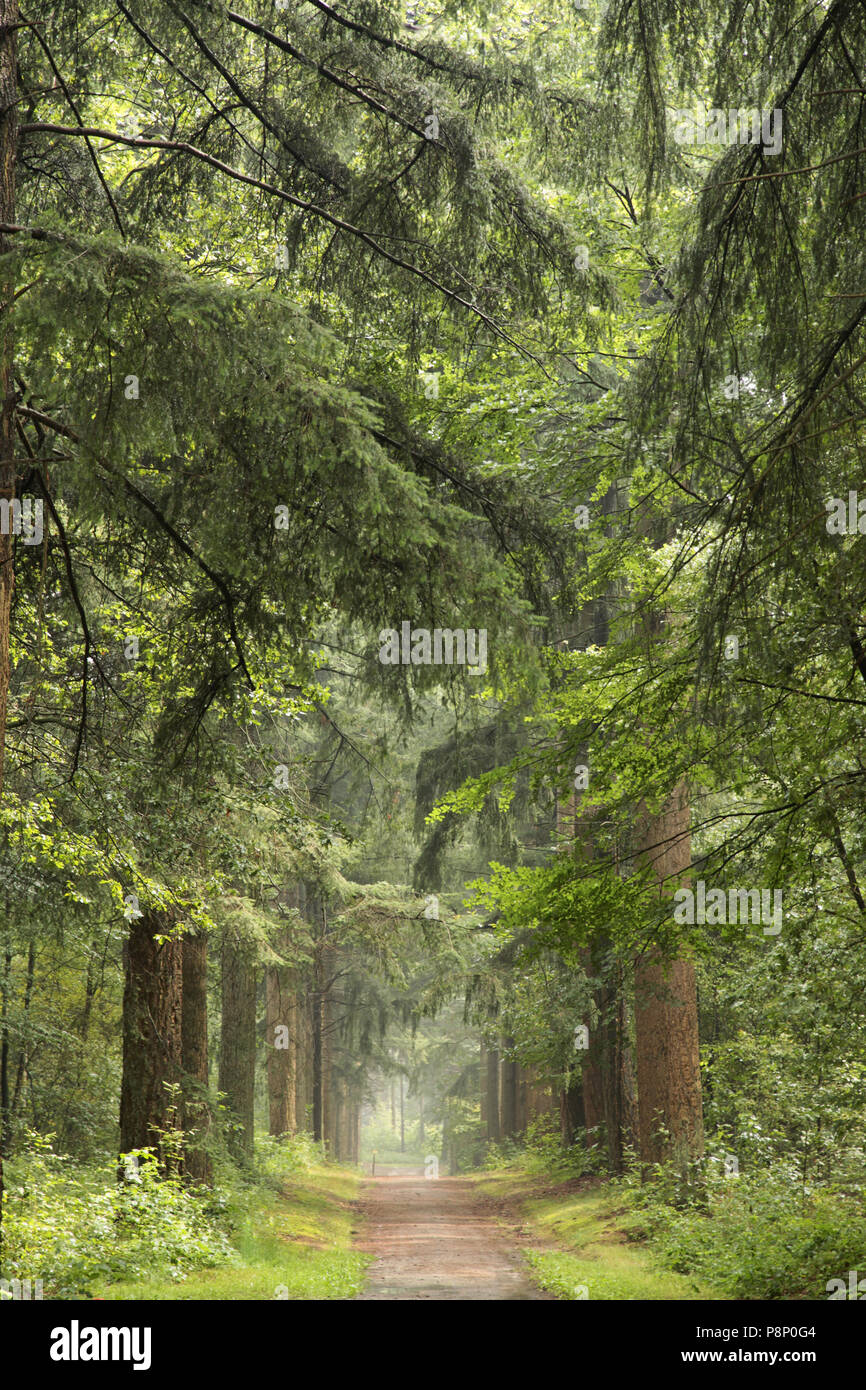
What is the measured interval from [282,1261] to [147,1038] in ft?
8.64

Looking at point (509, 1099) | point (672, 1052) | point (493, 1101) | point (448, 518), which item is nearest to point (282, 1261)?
point (672, 1052)

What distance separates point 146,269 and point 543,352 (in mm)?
3397

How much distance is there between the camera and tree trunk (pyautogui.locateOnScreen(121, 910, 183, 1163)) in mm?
10898

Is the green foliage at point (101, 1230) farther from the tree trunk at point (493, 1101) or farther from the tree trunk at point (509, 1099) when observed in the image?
the tree trunk at point (493, 1101)

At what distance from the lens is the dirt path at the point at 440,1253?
9.91 m

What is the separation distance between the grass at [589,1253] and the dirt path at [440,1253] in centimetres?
33

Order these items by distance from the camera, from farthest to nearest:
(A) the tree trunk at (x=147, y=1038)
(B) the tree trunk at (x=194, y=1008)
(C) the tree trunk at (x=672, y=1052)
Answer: (B) the tree trunk at (x=194, y=1008), (C) the tree trunk at (x=672, y=1052), (A) the tree trunk at (x=147, y=1038)

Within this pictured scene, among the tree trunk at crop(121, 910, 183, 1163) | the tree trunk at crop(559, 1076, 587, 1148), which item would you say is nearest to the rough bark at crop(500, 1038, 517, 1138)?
the tree trunk at crop(559, 1076, 587, 1148)

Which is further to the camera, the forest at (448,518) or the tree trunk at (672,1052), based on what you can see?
Answer: the tree trunk at (672,1052)

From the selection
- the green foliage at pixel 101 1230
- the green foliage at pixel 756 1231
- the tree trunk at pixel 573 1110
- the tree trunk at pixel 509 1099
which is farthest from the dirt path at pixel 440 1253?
the tree trunk at pixel 509 1099

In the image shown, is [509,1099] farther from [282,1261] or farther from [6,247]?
[6,247]

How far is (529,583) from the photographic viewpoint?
23.4 feet

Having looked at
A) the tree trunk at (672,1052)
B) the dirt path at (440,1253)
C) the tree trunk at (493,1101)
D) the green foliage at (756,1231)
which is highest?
the tree trunk at (672,1052)

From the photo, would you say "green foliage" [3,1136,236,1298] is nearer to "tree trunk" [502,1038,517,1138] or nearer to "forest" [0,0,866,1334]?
"forest" [0,0,866,1334]
